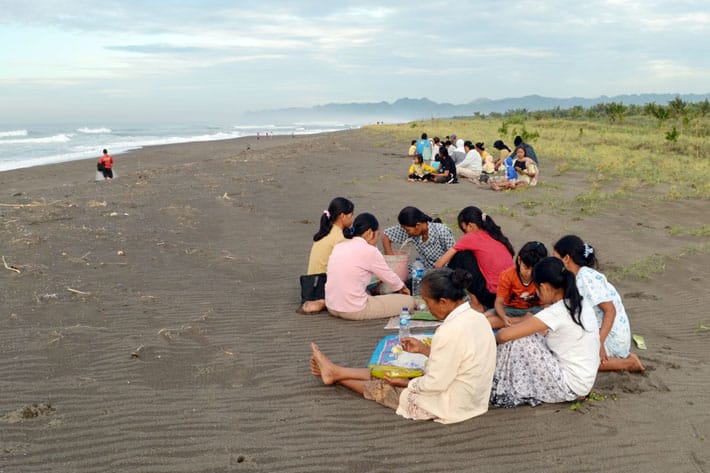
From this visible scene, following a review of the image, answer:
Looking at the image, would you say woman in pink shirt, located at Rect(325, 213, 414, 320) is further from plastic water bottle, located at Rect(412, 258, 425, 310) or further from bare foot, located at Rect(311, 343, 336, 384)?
bare foot, located at Rect(311, 343, 336, 384)

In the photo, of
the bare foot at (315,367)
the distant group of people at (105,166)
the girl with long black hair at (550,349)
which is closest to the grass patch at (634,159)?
the girl with long black hair at (550,349)

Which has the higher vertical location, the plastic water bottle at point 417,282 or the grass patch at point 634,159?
the grass patch at point 634,159

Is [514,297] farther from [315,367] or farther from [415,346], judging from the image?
[315,367]

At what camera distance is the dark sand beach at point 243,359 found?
3.81 metres

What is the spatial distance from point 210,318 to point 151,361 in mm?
1179

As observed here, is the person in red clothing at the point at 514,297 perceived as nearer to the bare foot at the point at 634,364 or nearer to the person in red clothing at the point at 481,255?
Result: the person in red clothing at the point at 481,255

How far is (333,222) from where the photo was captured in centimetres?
662

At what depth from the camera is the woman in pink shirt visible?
597 cm

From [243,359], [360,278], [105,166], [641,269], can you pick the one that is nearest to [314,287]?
[360,278]

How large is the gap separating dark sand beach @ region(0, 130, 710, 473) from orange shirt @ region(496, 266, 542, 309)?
0.97 m

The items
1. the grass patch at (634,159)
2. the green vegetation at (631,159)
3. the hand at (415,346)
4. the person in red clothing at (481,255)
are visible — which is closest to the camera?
the hand at (415,346)

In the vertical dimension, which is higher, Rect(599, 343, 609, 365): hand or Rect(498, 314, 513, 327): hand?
Rect(498, 314, 513, 327): hand

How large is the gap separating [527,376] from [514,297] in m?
1.32

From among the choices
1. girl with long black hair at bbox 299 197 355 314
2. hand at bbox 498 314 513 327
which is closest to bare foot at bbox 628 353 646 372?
hand at bbox 498 314 513 327
